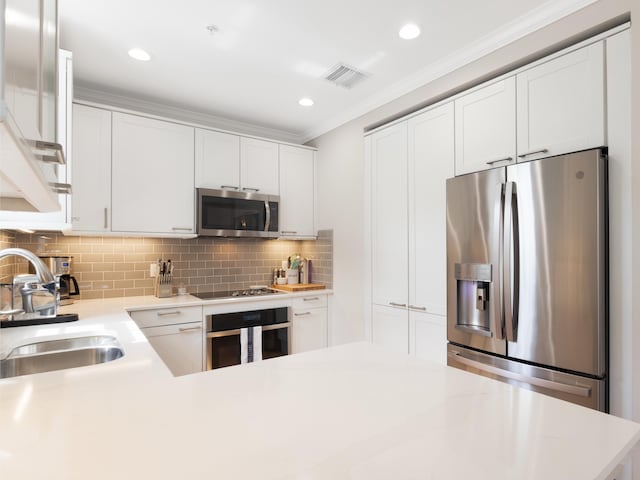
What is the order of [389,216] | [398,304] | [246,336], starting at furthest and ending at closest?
1. [246,336]
2. [389,216]
3. [398,304]

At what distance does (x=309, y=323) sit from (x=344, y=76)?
2.13 metres

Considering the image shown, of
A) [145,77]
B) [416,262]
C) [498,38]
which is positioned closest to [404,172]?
[416,262]

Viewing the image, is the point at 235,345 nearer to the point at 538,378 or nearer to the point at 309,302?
the point at 309,302

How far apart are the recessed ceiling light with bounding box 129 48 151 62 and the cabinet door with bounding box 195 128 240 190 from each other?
0.76m

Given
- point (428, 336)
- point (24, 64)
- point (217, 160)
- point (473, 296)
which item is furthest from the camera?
point (217, 160)

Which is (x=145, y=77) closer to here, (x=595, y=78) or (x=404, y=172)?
(x=404, y=172)

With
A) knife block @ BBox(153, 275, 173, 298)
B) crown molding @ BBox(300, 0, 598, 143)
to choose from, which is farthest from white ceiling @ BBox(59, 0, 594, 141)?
knife block @ BBox(153, 275, 173, 298)

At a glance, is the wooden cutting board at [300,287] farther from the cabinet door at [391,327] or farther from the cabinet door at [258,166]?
the cabinet door at [258,166]

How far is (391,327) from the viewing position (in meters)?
2.86

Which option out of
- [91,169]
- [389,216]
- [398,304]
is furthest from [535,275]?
[91,169]

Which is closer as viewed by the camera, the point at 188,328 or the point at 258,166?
the point at 188,328

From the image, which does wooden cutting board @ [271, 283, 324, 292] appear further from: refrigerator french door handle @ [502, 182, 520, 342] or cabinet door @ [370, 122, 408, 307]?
refrigerator french door handle @ [502, 182, 520, 342]

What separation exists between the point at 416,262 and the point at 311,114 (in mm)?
1716

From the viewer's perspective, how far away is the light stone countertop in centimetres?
61
